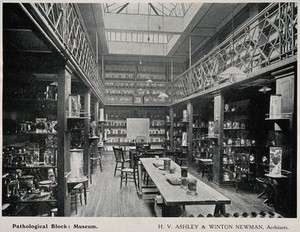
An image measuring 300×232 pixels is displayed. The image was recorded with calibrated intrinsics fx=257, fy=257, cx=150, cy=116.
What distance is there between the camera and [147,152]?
21.5ft

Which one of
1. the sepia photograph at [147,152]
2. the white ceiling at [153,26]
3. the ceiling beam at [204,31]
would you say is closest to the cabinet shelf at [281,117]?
the sepia photograph at [147,152]

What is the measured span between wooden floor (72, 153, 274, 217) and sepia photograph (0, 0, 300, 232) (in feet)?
0.07

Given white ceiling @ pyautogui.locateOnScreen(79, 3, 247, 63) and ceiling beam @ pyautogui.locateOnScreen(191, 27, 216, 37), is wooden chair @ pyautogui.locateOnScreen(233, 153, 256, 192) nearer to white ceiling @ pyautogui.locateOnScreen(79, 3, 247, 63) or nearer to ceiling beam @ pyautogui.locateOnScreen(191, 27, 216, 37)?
white ceiling @ pyautogui.locateOnScreen(79, 3, 247, 63)

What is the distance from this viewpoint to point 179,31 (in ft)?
29.0

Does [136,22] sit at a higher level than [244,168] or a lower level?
higher

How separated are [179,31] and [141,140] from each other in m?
5.57

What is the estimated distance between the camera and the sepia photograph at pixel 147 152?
2.45 metres

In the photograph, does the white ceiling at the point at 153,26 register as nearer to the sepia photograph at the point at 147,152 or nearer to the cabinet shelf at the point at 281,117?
the sepia photograph at the point at 147,152

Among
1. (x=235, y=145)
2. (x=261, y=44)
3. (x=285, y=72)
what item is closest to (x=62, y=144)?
(x=285, y=72)

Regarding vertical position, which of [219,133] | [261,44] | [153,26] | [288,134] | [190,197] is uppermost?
[153,26]

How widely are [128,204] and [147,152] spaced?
1.87m

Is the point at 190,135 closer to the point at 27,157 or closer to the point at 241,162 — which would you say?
the point at 241,162

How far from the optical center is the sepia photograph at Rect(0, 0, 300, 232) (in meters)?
2.45

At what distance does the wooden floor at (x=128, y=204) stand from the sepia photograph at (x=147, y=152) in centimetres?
2
